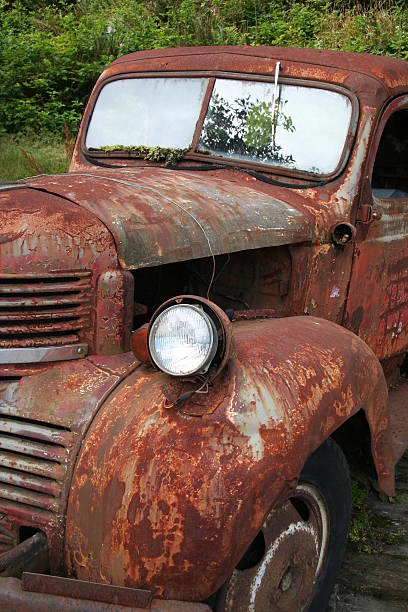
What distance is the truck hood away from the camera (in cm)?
223

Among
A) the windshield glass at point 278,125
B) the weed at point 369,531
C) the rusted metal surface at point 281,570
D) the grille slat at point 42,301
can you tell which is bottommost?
the weed at point 369,531

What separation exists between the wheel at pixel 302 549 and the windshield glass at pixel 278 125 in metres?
1.41

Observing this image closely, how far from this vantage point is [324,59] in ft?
10.6

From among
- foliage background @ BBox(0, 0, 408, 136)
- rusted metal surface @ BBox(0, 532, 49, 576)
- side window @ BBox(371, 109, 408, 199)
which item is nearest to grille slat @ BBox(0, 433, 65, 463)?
rusted metal surface @ BBox(0, 532, 49, 576)

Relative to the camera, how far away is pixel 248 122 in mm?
3195

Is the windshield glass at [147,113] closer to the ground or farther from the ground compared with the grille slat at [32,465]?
farther from the ground

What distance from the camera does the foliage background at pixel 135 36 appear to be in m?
9.64

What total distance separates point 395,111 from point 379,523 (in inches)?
75.8

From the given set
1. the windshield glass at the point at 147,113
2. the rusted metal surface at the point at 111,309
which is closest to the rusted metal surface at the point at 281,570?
the rusted metal surface at the point at 111,309

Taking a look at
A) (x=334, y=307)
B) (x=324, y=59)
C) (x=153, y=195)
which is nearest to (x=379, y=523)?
(x=334, y=307)

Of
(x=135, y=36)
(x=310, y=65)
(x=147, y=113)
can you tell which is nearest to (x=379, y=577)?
(x=310, y=65)

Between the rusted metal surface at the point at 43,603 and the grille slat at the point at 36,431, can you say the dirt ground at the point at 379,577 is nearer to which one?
the rusted metal surface at the point at 43,603

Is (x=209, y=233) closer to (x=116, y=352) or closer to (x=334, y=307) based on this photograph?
(x=116, y=352)

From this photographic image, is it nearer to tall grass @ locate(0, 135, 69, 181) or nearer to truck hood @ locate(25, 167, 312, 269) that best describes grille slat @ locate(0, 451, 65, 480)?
truck hood @ locate(25, 167, 312, 269)
